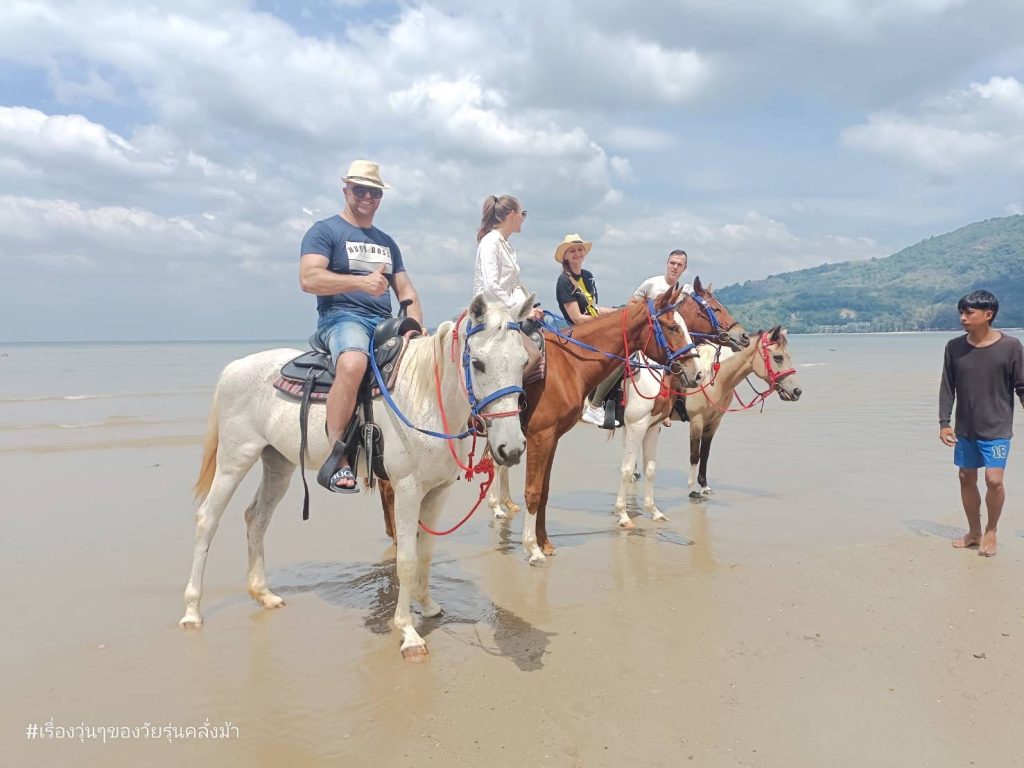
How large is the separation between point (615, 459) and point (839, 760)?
8.92 m

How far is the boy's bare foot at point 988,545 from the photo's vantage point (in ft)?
19.4

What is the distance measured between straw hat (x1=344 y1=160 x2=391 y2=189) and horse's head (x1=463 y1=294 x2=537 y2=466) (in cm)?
165

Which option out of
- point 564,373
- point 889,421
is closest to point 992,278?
point 889,421

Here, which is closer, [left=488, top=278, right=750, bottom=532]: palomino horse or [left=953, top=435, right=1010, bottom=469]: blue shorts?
[left=953, top=435, right=1010, bottom=469]: blue shorts

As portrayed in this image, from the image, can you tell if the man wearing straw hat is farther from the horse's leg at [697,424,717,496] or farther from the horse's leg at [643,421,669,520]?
the horse's leg at [697,424,717,496]

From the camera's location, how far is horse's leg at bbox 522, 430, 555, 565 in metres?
6.01

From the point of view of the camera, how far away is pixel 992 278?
18712cm

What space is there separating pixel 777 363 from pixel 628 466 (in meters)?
2.99

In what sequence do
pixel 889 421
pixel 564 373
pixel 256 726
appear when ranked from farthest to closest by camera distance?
1. pixel 889 421
2. pixel 564 373
3. pixel 256 726

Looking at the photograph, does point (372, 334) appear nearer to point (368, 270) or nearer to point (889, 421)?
point (368, 270)

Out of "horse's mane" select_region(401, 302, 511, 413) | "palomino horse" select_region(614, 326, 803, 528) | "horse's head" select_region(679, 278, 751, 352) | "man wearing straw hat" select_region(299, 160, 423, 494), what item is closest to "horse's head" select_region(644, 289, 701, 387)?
"palomino horse" select_region(614, 326, 803, 528)

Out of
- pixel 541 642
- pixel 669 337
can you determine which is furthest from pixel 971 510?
pixel 541 642

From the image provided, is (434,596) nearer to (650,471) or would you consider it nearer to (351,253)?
(351,253)

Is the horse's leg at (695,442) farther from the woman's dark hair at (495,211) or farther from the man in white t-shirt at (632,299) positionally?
the woman's dark hair at (495,211)
